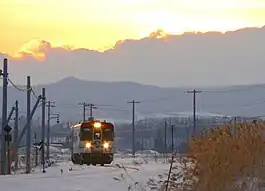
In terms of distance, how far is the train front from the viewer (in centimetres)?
5203

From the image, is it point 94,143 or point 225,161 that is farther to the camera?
point 94,143

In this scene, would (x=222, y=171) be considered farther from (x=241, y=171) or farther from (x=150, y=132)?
(x=150, y=132)

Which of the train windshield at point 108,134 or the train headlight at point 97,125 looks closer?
the train headlight at point 97,125

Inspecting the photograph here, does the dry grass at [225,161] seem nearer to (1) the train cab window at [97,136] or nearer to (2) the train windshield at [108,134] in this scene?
(1) the train cab window at [97,136]

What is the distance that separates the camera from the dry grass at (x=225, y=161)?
59.5ft

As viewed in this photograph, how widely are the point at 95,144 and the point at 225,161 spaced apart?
112ft

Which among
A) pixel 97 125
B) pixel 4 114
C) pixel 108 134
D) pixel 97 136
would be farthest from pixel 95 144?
pixel 4 114

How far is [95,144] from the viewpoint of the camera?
52062 millimetres

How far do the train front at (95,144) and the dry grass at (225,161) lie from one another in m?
32.4

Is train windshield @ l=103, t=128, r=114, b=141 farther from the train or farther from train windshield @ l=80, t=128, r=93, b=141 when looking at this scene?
train windshield @ l=80, t=128, r=93, b=141

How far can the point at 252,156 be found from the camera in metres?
19.1

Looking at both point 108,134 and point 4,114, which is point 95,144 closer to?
point 108,134

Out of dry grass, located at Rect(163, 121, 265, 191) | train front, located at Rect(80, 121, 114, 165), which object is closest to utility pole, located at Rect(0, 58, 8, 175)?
train front, located at Rect(80, 121, 114, 165)

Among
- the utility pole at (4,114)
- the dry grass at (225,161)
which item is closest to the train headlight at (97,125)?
the utility pole at (4,114)
